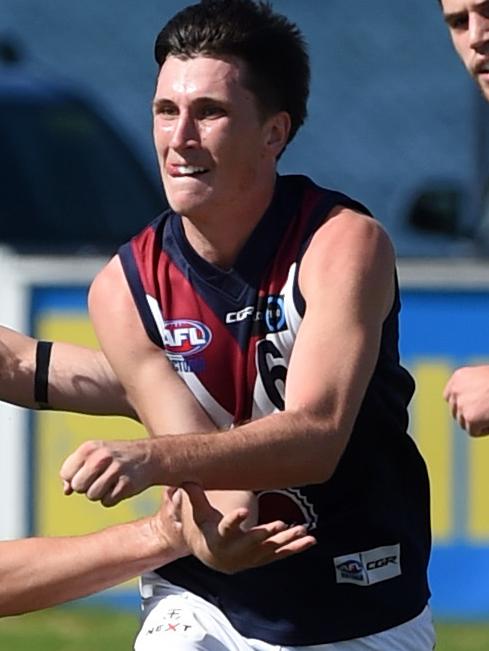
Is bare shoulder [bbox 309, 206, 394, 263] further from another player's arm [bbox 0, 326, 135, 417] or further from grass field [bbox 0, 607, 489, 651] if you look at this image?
grass field [bbox 0, 607, 489, 651]

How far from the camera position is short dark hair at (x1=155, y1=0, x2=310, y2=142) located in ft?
15.9

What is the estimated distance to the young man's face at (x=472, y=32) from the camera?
4430 millimetres

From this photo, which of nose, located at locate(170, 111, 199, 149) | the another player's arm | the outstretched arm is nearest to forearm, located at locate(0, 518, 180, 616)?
the outstretched arm

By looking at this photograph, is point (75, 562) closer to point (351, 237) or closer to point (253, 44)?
point (351, 237)

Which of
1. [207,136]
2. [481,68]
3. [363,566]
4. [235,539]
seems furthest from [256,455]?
[481,68]

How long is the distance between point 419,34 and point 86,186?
9.40 m

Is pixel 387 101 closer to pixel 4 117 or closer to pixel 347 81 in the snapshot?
pixel 347 81

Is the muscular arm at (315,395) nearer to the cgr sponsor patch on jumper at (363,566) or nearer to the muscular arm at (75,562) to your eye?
the cgr sponsor patch on jumper at (363,566)

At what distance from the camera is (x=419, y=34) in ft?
62.9

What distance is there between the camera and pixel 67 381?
5.25 m

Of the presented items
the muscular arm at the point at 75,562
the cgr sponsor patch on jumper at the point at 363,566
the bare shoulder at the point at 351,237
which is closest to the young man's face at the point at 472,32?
the bare shoulder at the point at 351,237

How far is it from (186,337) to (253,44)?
0.65 meters

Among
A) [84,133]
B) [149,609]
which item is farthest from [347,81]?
[149,609]

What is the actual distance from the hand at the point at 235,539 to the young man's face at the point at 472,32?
97cm
